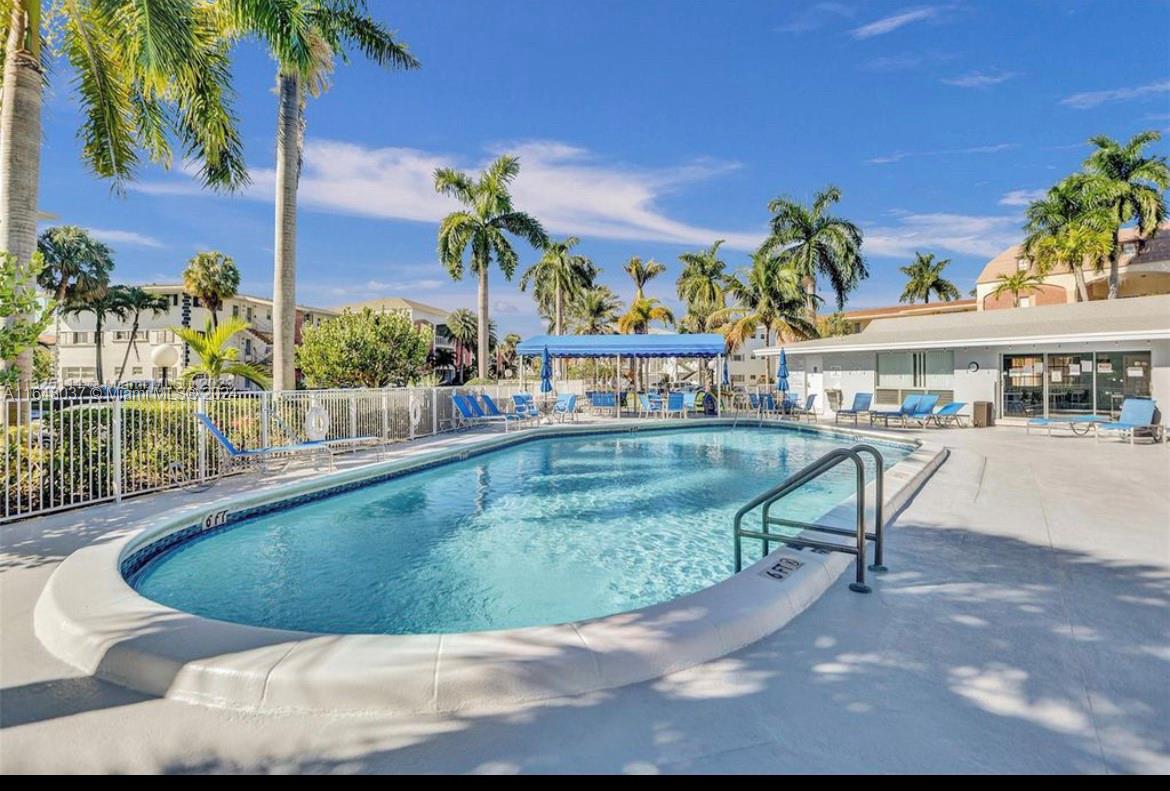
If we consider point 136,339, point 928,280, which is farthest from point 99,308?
point 928,280

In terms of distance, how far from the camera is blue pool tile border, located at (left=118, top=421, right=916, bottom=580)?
5.67m

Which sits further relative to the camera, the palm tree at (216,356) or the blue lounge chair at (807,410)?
the blue lounge chair at (807,410)

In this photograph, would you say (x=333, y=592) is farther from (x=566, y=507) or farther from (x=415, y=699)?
(x=566, y=507)

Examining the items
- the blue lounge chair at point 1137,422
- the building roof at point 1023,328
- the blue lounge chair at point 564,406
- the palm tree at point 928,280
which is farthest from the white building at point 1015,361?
the palm tree at point 928,280

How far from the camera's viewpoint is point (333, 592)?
5.26 metres

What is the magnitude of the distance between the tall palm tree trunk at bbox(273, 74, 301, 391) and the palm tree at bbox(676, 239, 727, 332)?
85.3 feet

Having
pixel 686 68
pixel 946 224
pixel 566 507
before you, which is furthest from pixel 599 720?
pixel 946 224

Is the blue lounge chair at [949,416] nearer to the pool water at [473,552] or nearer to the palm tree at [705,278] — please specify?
the pool water at [473,552]

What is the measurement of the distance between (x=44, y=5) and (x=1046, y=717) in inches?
560

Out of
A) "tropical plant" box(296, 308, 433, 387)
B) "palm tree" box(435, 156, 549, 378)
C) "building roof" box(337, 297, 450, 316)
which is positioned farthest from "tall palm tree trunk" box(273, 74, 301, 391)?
"building roof" box(337, 297, 450, 316)

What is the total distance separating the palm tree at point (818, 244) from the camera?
101 feet

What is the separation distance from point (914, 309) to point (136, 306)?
63866mm

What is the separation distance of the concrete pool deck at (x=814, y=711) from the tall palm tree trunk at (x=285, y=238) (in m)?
9.70

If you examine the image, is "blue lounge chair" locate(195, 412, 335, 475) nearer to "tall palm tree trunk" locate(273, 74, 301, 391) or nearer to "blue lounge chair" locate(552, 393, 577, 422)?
"tall palm tree trunk" locate(273, 74, 301, 391)
